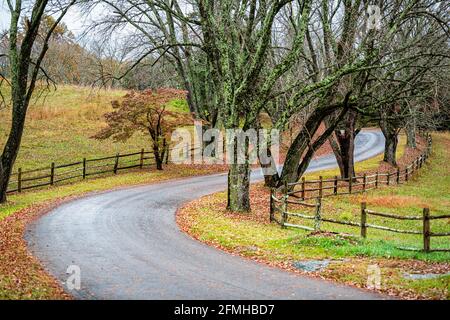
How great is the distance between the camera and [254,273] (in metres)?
10.9

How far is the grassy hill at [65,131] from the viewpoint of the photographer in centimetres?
3512

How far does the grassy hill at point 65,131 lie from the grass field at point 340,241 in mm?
14708

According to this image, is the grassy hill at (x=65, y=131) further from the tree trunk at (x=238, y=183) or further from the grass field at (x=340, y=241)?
the tree trunk at (x=238, y=183)

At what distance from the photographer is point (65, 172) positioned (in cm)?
2861

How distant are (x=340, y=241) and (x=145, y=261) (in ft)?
18.1

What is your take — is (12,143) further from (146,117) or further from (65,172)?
(146,117)

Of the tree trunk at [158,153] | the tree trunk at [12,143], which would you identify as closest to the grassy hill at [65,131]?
the tree trunk at [158,153]

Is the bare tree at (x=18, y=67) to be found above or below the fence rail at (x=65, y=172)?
above

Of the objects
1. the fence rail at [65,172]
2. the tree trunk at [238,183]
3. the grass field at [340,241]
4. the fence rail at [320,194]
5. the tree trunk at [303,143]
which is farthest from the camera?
the fence rail at [65,172]

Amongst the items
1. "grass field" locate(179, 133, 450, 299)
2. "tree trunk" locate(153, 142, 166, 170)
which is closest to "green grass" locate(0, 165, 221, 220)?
"tree trunk" locate(153, 142, 166, 170)

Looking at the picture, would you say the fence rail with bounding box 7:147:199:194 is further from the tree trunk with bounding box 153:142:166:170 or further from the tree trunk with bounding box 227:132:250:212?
the tree trunk with bounding box 227:132:250:212

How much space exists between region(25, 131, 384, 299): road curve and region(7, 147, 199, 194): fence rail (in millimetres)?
7466

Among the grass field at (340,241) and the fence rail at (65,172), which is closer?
the grass field at (340,241)

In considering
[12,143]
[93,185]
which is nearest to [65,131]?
[93,185]
